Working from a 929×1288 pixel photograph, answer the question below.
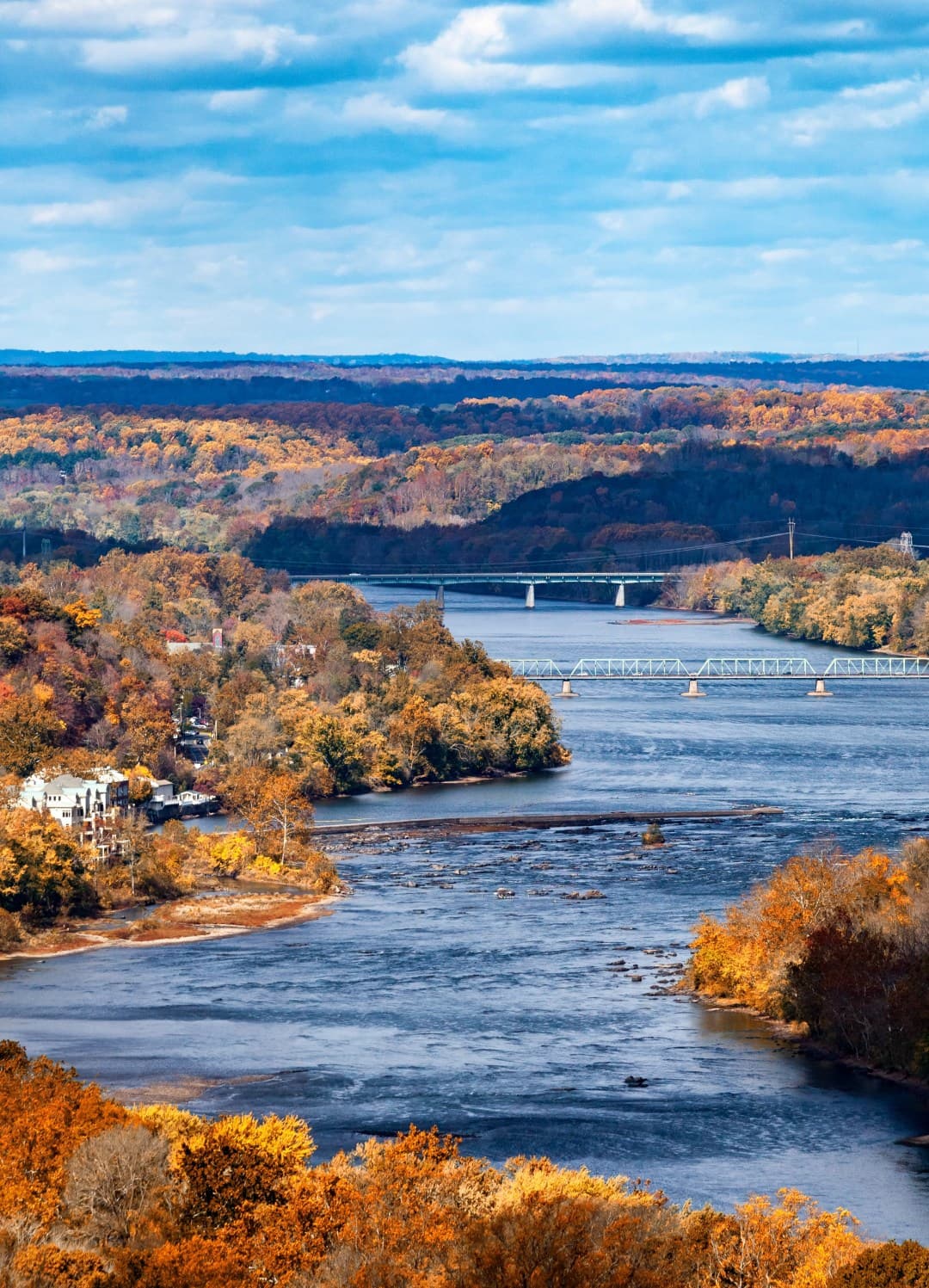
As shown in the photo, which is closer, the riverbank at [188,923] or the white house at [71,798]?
the riverbank at [188,923]

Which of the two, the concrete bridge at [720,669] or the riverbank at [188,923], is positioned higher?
the concrete bridge at [720,669]

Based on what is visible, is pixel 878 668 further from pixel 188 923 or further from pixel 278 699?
pixel 188 923

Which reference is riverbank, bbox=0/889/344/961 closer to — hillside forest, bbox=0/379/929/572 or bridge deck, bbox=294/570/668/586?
hillside forest, bbox=0/379/929/572

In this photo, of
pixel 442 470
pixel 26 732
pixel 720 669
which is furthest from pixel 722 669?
pixel 442 470

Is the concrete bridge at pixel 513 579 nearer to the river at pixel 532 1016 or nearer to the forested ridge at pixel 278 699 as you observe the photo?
the forested ridge at pixel 278 699

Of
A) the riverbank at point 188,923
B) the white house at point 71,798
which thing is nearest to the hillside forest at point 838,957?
the riverbank at point 188,923

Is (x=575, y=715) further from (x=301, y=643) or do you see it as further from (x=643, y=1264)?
(x=643, y=1264)

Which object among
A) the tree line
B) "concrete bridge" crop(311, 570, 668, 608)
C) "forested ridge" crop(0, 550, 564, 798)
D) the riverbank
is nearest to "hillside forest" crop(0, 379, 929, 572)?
the tree line

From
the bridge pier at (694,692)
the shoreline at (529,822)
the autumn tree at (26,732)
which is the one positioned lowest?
the shoreline at (529,822)
